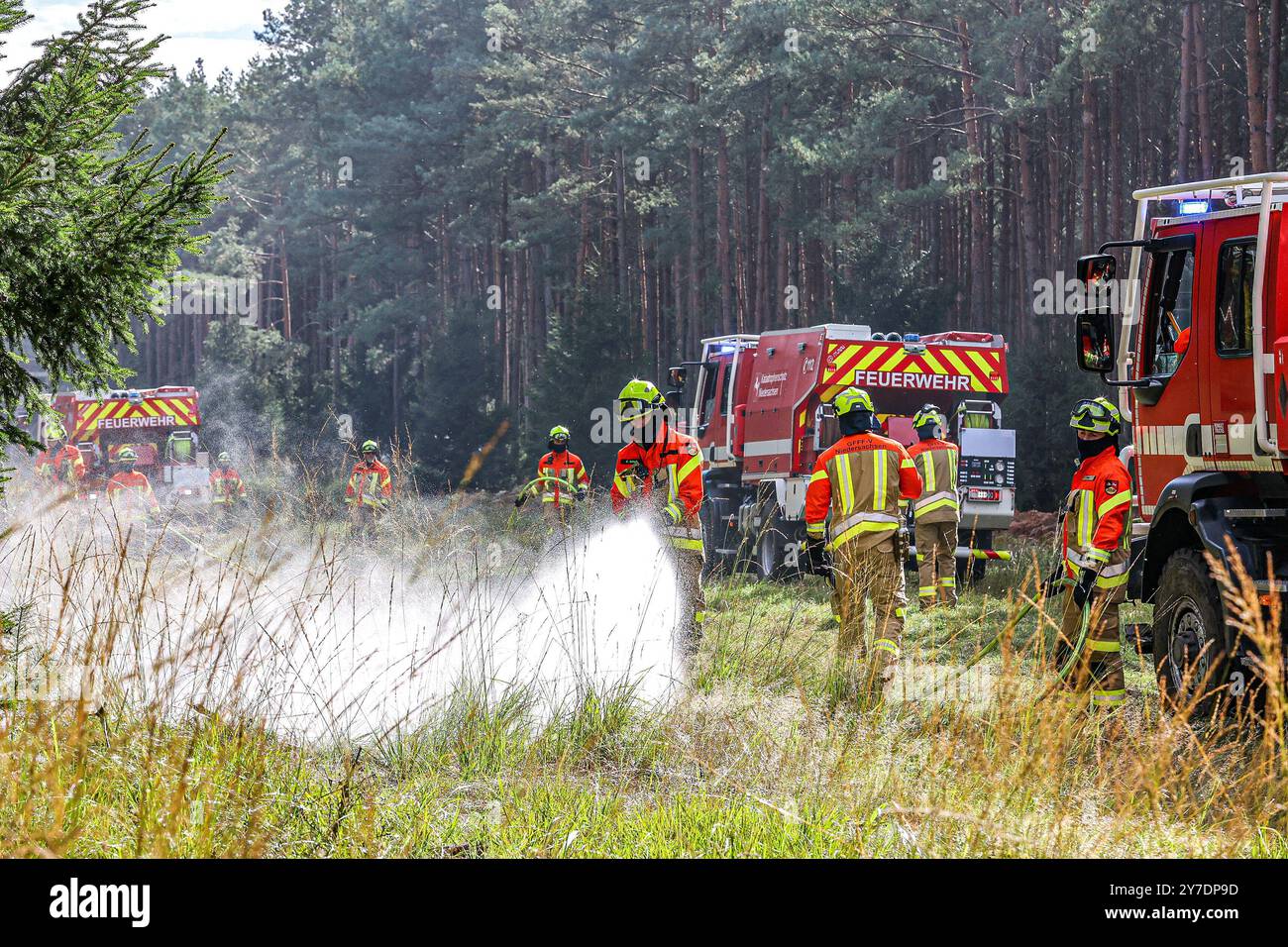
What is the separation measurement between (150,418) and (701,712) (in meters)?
22.4

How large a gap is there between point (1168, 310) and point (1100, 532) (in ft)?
4.39

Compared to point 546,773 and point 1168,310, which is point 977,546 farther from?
point 546,773

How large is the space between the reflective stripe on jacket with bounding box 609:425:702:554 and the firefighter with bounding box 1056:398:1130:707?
230 centimetres

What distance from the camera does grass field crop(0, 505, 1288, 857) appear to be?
3.71 meters

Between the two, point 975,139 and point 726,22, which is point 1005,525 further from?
point 726,22

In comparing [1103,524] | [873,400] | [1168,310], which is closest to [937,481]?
[873,400]

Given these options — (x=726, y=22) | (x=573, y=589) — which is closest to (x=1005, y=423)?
(x=726, y=22)

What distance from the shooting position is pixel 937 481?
1232 cm

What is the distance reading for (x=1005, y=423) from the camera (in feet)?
77.8

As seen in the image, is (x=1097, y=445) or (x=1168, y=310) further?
(x=1168, y=310)

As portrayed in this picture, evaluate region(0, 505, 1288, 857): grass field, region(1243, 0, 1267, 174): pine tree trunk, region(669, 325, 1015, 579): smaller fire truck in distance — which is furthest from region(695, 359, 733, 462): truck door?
region(0, 505, 1288, 857): grass field

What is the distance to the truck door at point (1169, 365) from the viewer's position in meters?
Result: 7.30

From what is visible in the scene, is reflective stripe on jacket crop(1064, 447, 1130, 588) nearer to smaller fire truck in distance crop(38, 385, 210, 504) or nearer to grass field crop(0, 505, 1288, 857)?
grass field crop(0, 505, 1288, 857)
